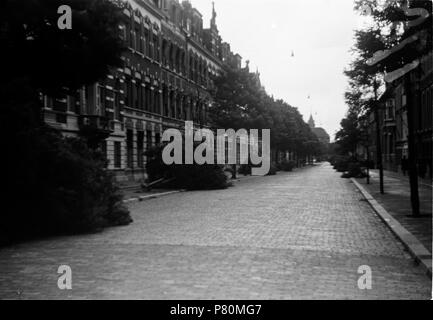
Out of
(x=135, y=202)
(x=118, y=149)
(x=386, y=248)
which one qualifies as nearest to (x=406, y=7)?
(x=386, y=248)

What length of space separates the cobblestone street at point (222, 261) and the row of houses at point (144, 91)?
45.8ft

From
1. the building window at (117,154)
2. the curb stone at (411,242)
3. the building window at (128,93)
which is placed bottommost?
the curb stone at (411,242)

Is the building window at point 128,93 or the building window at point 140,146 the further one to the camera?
the building window at point 140,146

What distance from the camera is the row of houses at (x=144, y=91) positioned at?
1091 inches

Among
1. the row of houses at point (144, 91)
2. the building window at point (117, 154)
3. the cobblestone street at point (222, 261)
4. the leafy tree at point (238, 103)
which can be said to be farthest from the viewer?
the leafy tree at point (238, 103)

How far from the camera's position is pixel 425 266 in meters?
7.24

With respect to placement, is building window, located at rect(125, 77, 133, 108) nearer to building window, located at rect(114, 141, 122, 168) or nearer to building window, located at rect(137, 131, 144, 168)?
building window, located at rect(137, 131, 144, 168)

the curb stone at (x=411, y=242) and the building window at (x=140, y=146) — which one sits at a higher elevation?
the building window at (x=140, y=146)

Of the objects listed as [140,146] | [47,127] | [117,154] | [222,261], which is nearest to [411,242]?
[222,261]

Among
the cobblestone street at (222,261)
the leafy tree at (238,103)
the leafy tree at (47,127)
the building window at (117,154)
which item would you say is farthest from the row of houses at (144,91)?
the cobblestone street at (222,261)

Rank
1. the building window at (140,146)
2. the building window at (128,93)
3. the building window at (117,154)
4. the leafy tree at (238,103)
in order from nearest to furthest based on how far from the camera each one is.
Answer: the building window at (117,154)
the building window at (128,93)
the building window at (140,146)
the leafy tree at (238,103)

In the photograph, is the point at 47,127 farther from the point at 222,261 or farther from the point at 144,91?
the point at 144,91

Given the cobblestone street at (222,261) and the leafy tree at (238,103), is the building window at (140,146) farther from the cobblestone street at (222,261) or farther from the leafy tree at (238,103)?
the cobblestone street at (222,261)

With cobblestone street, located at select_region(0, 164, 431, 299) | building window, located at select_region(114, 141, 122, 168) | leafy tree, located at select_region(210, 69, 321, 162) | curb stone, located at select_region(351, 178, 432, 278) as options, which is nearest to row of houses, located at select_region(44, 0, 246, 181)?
building window, located at select_region(114, 141, 122, 168)
